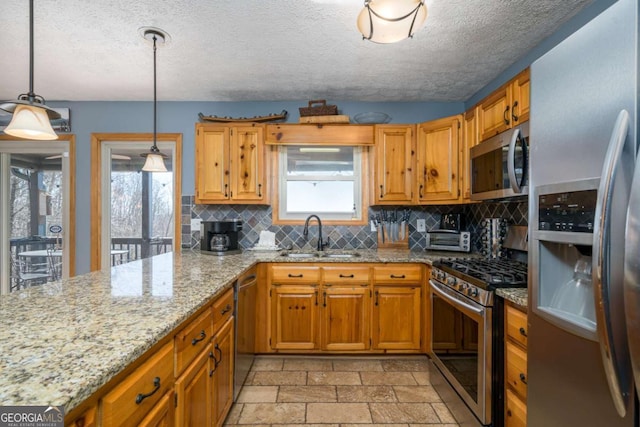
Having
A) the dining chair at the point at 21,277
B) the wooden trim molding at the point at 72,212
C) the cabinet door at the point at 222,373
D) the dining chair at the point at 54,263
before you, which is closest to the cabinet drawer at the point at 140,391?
the cabinet door at the point at 222,373

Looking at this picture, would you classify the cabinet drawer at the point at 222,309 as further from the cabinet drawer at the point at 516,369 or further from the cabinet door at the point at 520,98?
the cabinet door at the point at 520,98

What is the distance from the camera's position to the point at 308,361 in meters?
2.62

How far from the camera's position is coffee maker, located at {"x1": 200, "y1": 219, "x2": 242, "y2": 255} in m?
2.78

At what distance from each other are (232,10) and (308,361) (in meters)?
2.68

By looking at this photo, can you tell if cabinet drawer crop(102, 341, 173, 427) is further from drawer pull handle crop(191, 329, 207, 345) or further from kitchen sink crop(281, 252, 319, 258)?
kitchen sink crop(281, 252, 319, 258)

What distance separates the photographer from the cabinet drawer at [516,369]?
1361mm

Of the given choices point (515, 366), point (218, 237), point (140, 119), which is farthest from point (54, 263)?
point (515, 366)

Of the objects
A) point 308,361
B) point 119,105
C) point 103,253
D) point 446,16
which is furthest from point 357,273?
point 119,105

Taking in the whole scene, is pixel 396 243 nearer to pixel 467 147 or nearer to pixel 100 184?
pixel 467 147

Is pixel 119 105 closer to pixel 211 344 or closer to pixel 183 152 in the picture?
pixel 183 152

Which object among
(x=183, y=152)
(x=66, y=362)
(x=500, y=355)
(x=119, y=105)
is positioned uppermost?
(x=119, y=105)

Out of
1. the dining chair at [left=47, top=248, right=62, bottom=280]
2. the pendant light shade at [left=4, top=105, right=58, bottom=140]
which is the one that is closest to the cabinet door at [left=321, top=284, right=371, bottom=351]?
the pendant light shade at [left=4, top=105, right=58, bottom=140]

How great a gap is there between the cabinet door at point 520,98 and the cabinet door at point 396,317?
1.47 metres

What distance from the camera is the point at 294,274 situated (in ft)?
8.60
